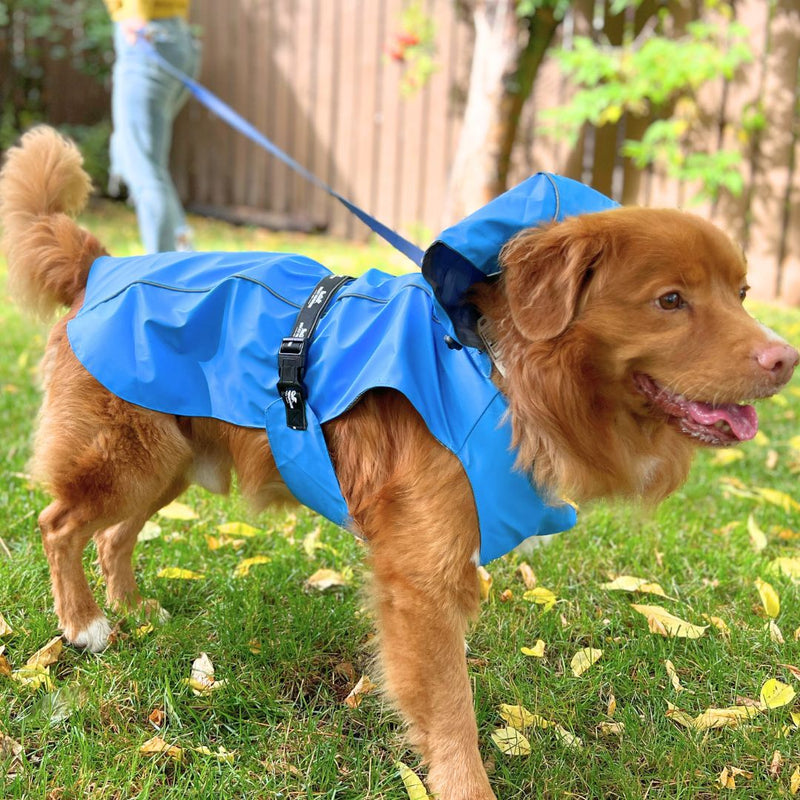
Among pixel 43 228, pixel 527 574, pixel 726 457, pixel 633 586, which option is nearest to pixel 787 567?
pixel 633 586

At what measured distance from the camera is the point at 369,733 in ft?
8.60

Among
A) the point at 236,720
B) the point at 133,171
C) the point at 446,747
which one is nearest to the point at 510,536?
the point at 446,747

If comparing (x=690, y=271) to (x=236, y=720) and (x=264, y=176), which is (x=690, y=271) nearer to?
(x=236, y=720)

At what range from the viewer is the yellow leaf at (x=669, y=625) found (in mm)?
3025

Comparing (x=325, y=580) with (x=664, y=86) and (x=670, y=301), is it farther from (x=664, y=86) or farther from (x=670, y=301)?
(x=664, y=86)

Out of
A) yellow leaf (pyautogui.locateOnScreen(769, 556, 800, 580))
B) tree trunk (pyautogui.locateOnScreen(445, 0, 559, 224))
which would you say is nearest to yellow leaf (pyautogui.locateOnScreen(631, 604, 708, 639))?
yellow leaf (pyautogui.locateOnScreen(769, 556, 800, 580))

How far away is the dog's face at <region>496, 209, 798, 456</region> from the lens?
7.14ft

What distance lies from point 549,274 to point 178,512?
2317 mm

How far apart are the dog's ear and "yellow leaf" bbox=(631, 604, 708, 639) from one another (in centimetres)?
142

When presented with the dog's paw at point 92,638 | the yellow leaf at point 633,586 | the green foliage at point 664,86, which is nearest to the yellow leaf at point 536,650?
the yellow leaf at point 633,586

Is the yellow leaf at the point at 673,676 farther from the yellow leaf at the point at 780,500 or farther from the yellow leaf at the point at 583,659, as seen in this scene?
the yellow leaf at the point at 780,500

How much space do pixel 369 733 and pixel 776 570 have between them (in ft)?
6.26

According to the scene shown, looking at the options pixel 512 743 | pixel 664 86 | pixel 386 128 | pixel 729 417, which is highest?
pixel 664 86

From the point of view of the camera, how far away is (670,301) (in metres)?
2.21
